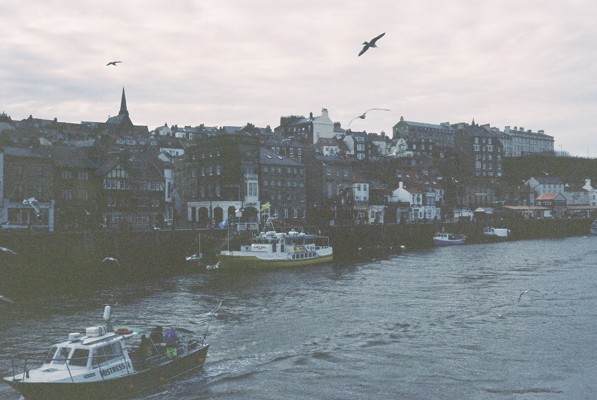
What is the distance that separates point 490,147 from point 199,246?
14004cm

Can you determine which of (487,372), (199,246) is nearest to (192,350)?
(487,372)

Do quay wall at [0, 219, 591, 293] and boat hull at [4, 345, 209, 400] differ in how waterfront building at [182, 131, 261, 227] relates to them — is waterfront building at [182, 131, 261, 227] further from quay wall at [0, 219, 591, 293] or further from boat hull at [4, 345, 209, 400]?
boat hull at [4, 345, 209, 400]

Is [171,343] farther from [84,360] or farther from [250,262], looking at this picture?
[250,262]

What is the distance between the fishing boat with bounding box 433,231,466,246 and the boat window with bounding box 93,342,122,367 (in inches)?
3751

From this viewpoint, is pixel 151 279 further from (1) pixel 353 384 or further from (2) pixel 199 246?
(1) pixel 353 384

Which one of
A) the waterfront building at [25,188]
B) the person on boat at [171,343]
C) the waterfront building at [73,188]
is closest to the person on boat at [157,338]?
the person on boat at [171,343]

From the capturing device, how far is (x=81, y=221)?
8969 cm

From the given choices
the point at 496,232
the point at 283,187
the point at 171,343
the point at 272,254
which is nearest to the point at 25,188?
the point at 272,254

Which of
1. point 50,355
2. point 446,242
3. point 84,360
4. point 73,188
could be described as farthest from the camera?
point 446,242

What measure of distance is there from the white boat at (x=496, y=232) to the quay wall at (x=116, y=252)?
36608 millimetres

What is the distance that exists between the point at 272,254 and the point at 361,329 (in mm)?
34266

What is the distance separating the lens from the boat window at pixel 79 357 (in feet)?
81.4

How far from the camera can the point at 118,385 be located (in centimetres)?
2559

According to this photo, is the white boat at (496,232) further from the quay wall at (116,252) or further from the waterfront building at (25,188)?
the waterfront building at (25,188)
